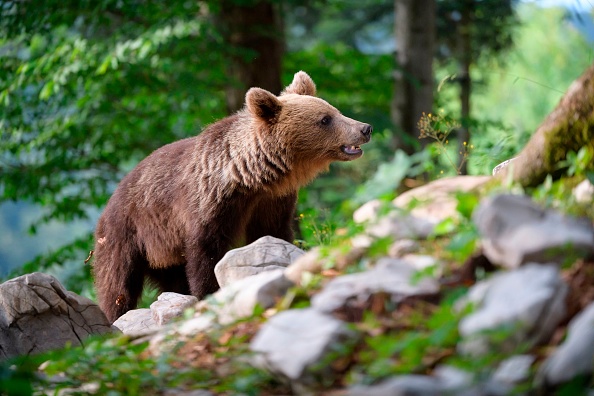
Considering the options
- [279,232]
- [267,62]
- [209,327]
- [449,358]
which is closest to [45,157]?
[267,62]

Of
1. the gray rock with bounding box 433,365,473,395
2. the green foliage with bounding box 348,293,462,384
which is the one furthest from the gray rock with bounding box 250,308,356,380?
the gray rock with bounding box 433,365,473,395

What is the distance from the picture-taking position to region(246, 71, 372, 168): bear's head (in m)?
6.12

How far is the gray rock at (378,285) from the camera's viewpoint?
307 centimetres

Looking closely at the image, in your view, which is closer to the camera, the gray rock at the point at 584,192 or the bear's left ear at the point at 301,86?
the gray rock at the point at 584,192

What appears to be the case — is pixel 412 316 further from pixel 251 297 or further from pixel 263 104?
pixel 263 104

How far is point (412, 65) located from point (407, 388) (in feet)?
35.7

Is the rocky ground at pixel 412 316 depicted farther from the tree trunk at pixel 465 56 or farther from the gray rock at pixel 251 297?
the tree trunk at pixel 465 56

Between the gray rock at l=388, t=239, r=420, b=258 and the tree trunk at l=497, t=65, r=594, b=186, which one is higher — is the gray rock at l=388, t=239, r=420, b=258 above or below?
below

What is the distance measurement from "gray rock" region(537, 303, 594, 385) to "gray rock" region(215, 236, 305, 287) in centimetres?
211

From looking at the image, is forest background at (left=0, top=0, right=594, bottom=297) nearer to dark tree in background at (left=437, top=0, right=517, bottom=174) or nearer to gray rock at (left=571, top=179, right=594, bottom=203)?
dark tree in background at (left=437, top=0, right=517, bottom=174)

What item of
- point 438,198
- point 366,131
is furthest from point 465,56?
point 438,198

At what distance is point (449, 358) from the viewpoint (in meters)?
2.85

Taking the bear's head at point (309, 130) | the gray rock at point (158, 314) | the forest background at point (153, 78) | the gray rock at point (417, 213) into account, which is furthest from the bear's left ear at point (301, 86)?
the gray rock at point (417, 213)

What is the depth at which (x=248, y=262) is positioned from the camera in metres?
4.45
